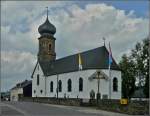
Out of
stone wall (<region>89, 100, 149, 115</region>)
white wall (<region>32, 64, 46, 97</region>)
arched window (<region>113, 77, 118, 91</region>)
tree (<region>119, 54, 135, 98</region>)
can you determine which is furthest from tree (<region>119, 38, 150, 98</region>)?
stone wall (<region>89, 100, 149, 115</region>)

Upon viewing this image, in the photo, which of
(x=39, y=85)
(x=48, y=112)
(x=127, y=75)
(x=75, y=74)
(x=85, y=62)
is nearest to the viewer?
(x=48, y=112)

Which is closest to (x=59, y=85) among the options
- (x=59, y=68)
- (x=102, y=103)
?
(x=59, y=68)

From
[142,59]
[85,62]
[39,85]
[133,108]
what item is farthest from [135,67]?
[133,108]

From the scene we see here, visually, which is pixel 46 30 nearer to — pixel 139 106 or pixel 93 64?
pixel 93 64

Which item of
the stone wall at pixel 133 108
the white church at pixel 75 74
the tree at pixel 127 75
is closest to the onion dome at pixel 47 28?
the white church at pixel 75 74

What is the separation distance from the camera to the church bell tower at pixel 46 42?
98.1 meters

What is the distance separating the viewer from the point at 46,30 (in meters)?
98.1

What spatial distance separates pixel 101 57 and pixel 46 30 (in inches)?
1092

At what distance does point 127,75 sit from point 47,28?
27977mm

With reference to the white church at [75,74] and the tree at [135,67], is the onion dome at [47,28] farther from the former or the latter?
the tree at [135,67]

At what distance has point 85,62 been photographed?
7581cm

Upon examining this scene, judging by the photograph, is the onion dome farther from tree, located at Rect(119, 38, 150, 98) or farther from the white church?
tree, located at Rect(119, 38, 150, 98)

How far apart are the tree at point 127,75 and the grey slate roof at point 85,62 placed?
5.31 m

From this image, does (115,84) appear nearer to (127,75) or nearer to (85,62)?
(127,75)
